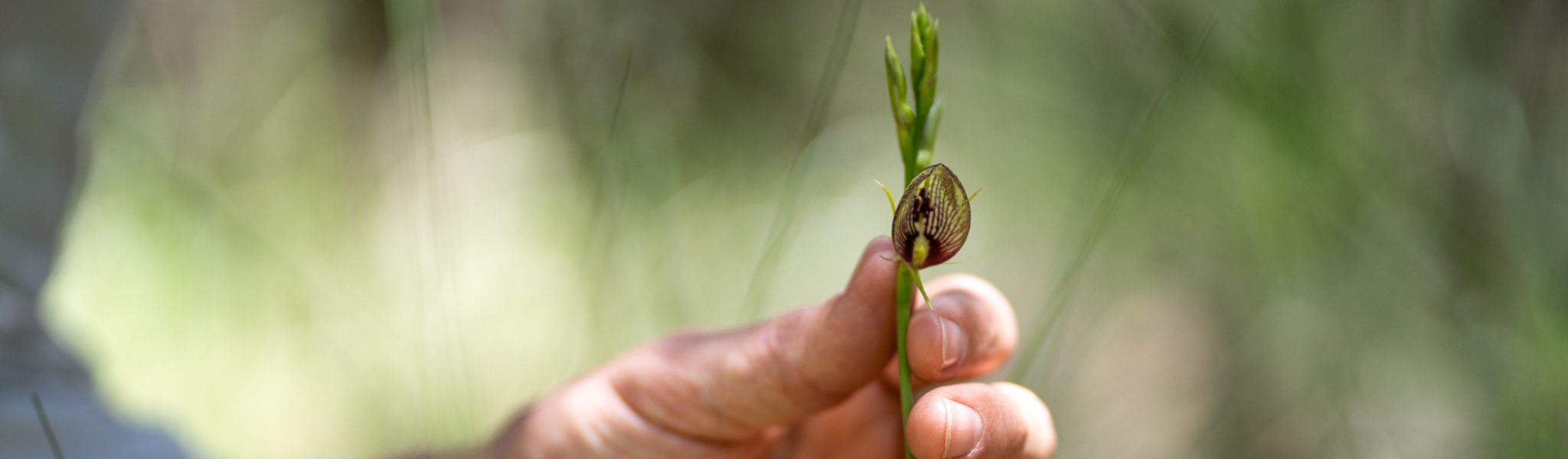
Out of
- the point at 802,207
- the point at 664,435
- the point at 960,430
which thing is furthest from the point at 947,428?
the point at 802,207

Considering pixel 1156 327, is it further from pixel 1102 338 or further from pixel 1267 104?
pixel 1267 104

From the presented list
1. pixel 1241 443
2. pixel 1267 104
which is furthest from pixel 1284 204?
pixel 1241 443

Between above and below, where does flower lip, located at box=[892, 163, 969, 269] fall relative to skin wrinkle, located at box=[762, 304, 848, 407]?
above

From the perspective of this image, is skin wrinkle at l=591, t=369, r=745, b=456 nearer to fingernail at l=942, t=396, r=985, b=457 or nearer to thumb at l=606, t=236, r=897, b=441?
thumb at l=606, t=236, r=897, b=441

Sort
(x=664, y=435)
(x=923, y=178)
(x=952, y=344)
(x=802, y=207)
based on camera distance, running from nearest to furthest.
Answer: (x=923, y=178)
(x=952, y=344)
(x=664, y=435)
(x=802, y=207)

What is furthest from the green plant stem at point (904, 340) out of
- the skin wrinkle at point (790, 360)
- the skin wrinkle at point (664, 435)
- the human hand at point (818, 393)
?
the skin wrinkle at point (664, 435)

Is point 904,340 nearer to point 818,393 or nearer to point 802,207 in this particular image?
point 818,393

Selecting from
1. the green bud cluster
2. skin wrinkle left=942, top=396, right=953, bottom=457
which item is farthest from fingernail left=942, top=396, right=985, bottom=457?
the green bud cluster

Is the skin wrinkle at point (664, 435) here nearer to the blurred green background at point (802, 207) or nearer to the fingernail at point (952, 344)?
the blurred green background at point (802, 207)
